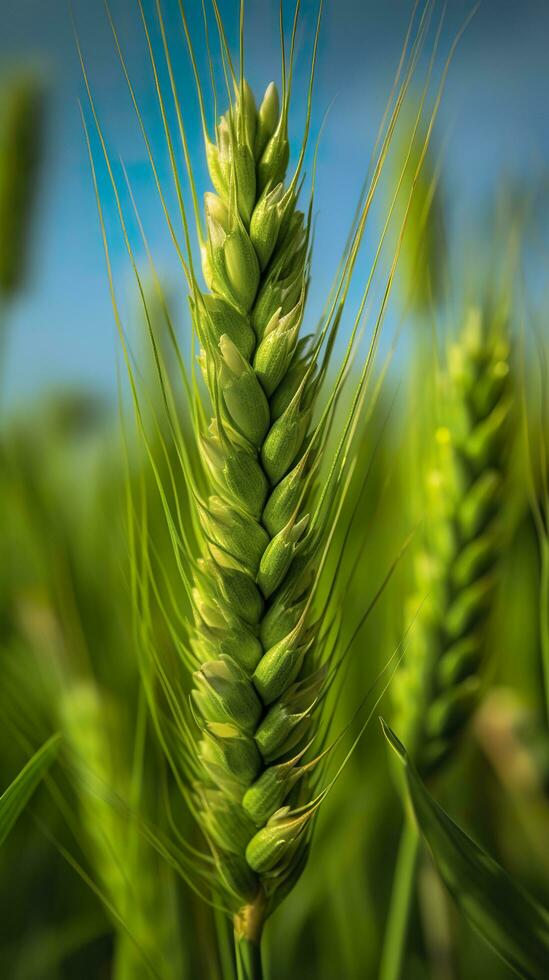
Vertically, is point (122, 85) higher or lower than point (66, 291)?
higher

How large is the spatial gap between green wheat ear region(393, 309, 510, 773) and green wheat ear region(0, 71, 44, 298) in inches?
17.1

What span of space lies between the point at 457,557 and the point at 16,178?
0.56 metres

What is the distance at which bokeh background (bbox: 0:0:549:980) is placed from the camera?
2.12 ft

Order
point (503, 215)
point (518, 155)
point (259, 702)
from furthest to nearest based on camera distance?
1. point (518, 155)
2. point (503, 215)
3. point (259, 702)

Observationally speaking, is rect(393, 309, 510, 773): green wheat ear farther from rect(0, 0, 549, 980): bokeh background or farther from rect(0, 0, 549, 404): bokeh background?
rect(0, 0, 549, 404): bokeh background

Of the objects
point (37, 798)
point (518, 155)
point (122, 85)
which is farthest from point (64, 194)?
point (37, 798)

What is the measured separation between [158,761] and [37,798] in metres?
0.14

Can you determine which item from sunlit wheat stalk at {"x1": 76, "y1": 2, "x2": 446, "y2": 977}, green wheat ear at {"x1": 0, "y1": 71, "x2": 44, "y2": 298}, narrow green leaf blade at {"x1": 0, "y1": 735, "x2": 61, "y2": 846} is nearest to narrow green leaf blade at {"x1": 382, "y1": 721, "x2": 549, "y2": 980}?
sunlit wheat stalk at {"x1": 76, "y1": 2, "x2": 446, "y2": 977}

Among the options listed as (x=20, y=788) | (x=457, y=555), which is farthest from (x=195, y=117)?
(x=20, y=788)

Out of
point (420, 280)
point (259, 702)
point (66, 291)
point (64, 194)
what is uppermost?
point (64, 194)

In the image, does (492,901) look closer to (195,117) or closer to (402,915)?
(402,915)

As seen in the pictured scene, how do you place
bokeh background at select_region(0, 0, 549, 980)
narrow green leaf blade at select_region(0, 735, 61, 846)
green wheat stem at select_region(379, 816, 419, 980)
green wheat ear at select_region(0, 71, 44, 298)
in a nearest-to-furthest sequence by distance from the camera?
narrow green leaf blade at select_region(0, 735, 61, 846)
green wheat stem at select_region(379, 816, 419, 980)
bokeh background at select_region(0, 0, 549, 980)
green wheat ear at select_region(0, 71, 44, 298)

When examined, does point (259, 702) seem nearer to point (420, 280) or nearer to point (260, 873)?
point (260, 873)

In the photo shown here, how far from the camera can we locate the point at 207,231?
0.41 metres
